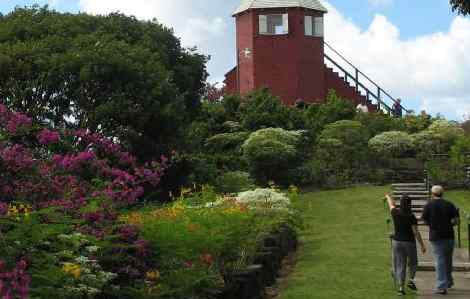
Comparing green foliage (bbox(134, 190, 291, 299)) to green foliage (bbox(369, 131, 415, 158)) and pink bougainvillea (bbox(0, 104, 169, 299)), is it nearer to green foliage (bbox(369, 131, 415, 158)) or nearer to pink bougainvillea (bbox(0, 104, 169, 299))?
pink bougainvillea (bbox(0, 104, 169, 299))

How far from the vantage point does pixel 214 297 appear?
38.5 ft

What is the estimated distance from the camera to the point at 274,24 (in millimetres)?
55750

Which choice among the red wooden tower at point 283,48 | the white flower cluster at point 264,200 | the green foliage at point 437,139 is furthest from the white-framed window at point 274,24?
the white flower cluster at point 264,200

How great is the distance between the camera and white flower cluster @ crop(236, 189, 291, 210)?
22.6m

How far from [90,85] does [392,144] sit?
45.3ft

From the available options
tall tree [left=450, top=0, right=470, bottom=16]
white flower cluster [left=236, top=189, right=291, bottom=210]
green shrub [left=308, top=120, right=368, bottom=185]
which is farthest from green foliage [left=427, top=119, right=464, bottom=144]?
tall tree [left=450, top=0, right=470, bottom=16]

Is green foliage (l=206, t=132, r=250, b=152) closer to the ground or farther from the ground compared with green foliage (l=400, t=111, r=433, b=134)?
closer to the ground

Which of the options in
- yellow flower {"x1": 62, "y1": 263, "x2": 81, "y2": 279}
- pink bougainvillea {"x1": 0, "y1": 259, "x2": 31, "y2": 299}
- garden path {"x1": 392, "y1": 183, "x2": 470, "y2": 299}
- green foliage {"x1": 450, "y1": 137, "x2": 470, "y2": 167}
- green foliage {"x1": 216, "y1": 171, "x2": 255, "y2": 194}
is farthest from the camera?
green foliage {"x1": 450, "y1": 137, "x2": 470, "y2": 167}

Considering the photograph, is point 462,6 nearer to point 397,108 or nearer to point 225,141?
point 225,141

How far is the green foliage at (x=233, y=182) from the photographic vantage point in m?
34.5

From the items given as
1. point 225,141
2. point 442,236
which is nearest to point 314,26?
point 225,141

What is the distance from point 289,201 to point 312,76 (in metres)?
32.6

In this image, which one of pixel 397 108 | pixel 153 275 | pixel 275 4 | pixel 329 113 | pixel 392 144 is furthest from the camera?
pixel 397 108

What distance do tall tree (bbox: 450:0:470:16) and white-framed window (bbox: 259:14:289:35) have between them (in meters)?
38.9
